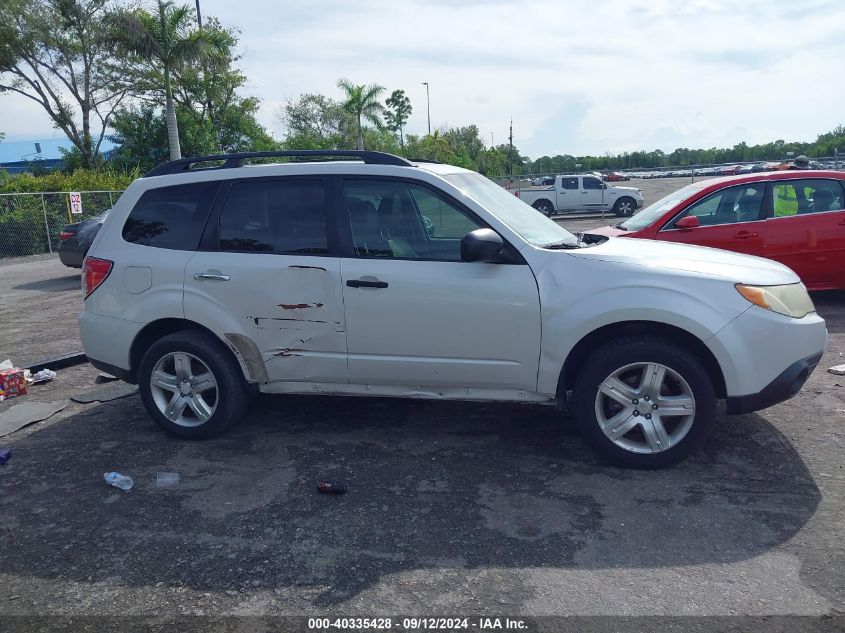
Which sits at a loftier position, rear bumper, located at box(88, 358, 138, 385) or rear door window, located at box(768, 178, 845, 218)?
rear door window, located at box(768, 178, 845, 218)

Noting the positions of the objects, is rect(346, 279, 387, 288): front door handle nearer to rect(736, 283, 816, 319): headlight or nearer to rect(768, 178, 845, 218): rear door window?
rect(736, 283, 816, 319): headlight

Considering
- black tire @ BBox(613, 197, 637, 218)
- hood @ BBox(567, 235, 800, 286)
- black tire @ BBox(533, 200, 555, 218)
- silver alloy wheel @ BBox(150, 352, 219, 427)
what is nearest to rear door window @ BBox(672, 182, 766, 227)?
hood @ BBox(567, 235, 800, 286)

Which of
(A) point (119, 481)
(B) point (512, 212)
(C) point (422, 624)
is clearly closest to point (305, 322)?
(A) point (119, 481)

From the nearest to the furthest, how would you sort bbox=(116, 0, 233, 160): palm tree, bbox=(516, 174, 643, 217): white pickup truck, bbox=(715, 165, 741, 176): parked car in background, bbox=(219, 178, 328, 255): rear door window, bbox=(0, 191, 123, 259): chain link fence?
bbox=(219, 178, 328, 255): rear door window < bbox=(0, 191, 123, 259): chain link fence < bbox=(116, 0, 233, 160): palm tree < bbox=(516, 174, 643, 217): white pickup truck < bbox=(715, 165, 741, 176): parked car in background

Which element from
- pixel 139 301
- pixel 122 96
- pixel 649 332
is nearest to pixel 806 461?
pixel 649 332

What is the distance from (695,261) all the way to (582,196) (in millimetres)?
24873

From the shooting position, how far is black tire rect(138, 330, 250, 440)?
4.96 metres

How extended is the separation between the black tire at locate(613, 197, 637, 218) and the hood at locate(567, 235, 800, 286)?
24.8 m

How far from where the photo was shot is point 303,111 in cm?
5266

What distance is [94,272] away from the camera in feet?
17.2

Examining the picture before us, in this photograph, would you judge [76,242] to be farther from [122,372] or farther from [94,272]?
[122,372]

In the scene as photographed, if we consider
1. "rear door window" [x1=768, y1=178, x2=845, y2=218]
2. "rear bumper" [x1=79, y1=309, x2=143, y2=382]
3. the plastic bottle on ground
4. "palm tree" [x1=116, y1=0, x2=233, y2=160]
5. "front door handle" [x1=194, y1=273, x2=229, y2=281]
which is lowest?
the plastic bottle on ground

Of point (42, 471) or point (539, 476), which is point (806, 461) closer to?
point (539, 476)

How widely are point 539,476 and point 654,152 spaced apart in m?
95.0
